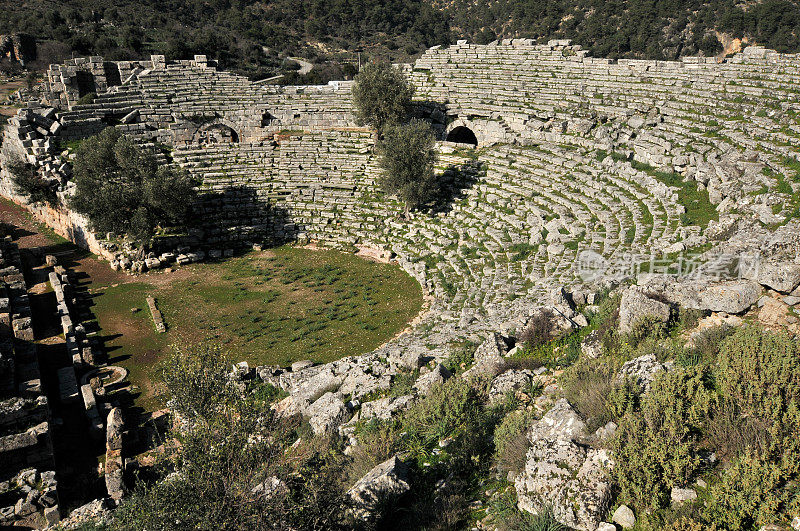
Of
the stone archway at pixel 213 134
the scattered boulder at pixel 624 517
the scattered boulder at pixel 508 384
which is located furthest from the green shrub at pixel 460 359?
the stone archway at pixel 213 134

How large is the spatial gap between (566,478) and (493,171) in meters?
23.0

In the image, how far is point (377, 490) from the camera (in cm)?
884

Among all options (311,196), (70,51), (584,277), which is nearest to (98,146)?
(311,196)

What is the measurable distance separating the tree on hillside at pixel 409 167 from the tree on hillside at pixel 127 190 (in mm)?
10174

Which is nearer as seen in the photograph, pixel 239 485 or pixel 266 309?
pixel 239 485

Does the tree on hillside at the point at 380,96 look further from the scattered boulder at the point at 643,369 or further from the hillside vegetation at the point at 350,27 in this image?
the scattered boulder at the point at 643,369

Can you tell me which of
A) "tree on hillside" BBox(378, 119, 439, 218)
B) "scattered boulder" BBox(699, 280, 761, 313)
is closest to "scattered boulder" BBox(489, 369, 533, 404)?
"scattered boulder" BBox(699, 280, 761, 313)

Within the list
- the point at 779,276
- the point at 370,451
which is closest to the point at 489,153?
the point at 779,276

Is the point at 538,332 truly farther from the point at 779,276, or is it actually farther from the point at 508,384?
the point at 779,276

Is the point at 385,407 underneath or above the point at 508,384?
underneath

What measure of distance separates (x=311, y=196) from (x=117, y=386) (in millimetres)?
15626

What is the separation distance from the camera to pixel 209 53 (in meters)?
60.0

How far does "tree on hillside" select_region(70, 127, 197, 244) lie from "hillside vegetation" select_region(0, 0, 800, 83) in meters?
27.8

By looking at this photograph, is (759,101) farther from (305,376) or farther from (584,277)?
(305,376)
